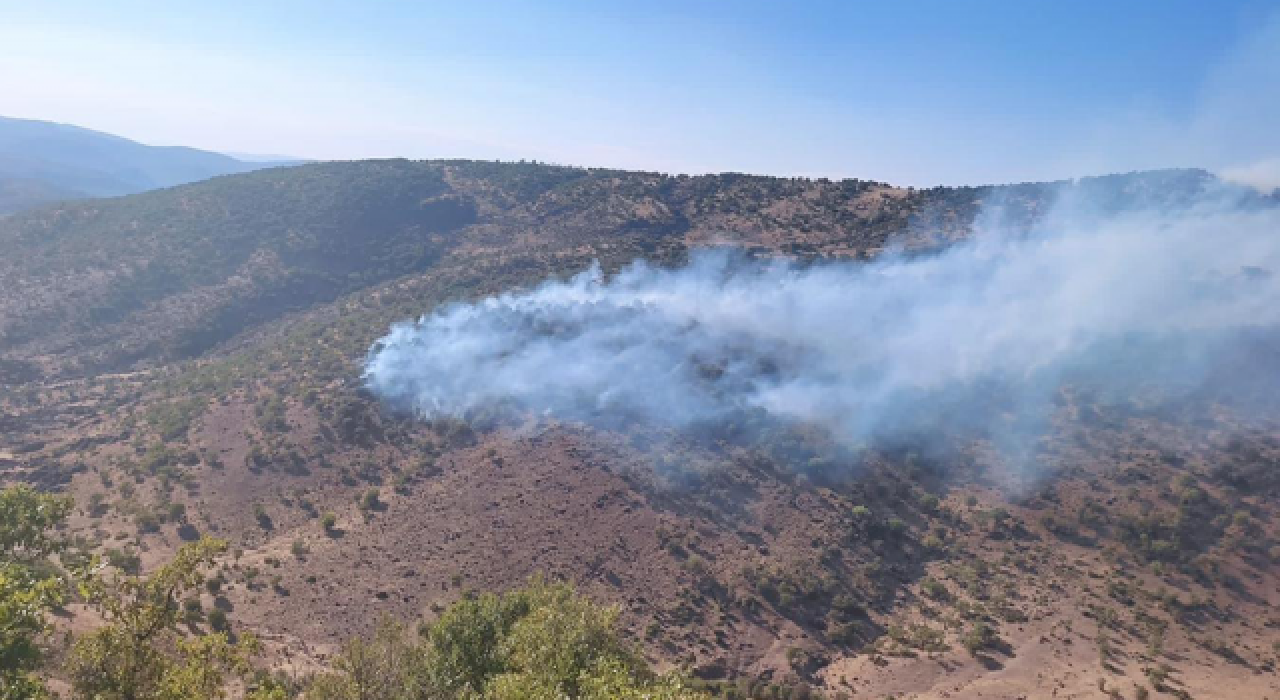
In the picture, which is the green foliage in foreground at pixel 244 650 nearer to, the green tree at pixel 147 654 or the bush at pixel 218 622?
the green tree at pixel 147 654

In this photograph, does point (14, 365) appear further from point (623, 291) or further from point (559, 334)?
point (623, 291)

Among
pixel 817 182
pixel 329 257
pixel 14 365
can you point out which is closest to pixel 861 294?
pixel 817 182

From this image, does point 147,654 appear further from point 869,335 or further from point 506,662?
point 869,335

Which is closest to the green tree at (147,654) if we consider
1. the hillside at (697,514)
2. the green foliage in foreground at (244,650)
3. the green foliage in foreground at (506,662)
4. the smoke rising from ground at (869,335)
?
the green foliage in foreground at (244,650)

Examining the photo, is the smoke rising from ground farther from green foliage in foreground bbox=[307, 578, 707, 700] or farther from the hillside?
green foliage in foreground bbox=[307, 578, 707, 700]

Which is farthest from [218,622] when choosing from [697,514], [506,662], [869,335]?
[869,335]
